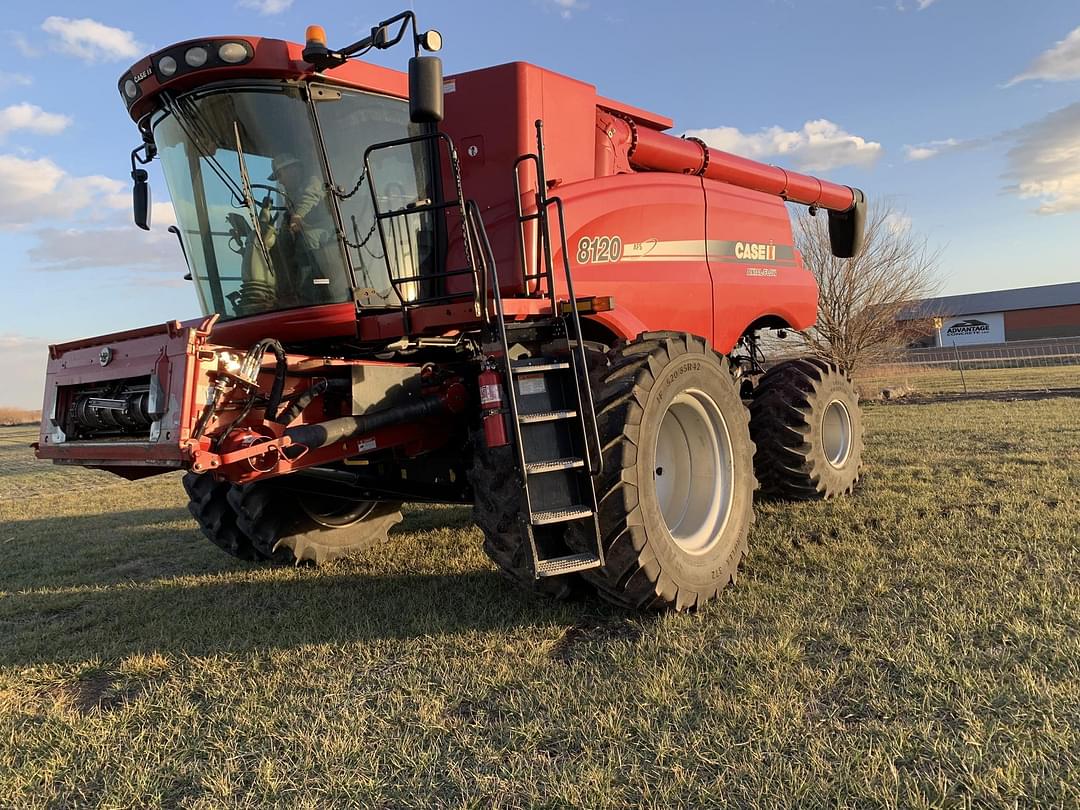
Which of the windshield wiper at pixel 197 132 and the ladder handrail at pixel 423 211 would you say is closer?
the ladder handrail at pixel 423 211

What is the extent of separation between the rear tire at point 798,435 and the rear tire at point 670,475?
5.67ft

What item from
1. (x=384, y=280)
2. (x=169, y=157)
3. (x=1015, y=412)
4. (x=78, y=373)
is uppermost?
(x=169, y=157)

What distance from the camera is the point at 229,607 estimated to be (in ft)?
14.1

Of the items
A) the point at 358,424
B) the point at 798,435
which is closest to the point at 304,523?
the point at 358,424

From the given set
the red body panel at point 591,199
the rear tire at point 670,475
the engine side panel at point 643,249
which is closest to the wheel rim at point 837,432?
the red body panel at point 591,199

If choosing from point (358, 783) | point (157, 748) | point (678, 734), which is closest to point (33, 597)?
point (157, 748)

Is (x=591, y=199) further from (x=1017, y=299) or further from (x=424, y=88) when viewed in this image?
(x=1017, y=299)

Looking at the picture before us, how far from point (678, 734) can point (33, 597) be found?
460 cm

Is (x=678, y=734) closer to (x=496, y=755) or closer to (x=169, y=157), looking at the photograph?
(x=496, y=755)

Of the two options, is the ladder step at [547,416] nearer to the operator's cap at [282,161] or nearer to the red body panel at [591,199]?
the red body panel at [591,199]

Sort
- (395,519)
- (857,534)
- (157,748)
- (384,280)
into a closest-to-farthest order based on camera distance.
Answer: (157,748) → (384,280) → (857,534) → (395,519)

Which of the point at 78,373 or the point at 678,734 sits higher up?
the point at 78,373

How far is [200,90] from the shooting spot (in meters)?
3.82

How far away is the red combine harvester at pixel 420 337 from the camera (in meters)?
3.31
